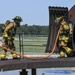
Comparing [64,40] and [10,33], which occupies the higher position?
[10,33]

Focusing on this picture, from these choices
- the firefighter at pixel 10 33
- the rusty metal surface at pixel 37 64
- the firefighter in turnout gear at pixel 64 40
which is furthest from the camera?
the firefighter in turnout gear at pixel 64 40

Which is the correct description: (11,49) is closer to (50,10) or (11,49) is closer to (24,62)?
(24,62)

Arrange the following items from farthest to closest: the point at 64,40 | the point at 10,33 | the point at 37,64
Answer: the point at 64,40
the point at 10,33
the point at 37,64

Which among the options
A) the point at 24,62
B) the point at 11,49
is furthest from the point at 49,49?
the point at 24,62

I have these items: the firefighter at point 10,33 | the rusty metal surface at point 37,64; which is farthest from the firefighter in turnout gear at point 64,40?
the firefighter at point 10,33

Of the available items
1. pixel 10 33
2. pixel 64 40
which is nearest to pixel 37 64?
pixel 10 33

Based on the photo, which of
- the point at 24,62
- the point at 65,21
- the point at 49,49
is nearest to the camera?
the point at 24,62

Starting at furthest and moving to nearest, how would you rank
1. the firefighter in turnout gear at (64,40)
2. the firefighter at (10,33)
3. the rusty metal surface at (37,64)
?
1. the firefighter in turnout gear at (64,40)
2. the firefighter at (10,33)
3. the rusty metal surface at (37,64)

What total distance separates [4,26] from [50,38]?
197cm

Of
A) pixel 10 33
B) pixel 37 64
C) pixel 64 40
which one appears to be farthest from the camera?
pixel 64 40

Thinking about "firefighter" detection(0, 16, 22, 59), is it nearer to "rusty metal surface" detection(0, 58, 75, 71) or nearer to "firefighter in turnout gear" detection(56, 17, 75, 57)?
"rusty metal surface" detection(0, 58, 75, 71)

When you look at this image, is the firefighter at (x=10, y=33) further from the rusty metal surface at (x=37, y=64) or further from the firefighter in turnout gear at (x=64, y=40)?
the firefighter in turnout gear at (x=64, y=40)

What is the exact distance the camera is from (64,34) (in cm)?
830

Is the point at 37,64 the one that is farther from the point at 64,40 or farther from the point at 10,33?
the point at 64,40
